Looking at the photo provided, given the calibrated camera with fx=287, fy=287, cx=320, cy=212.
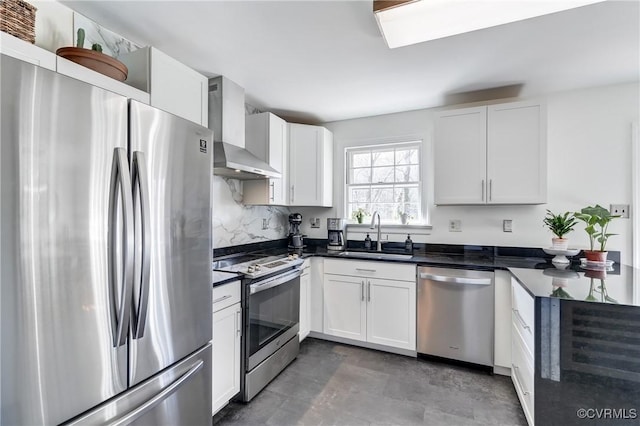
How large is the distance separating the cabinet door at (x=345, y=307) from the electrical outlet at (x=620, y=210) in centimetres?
220

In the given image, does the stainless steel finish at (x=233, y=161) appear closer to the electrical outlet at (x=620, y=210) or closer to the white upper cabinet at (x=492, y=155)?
the white upper cabinet at (x=492, y=155)

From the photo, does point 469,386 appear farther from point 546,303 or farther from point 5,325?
point 5,325

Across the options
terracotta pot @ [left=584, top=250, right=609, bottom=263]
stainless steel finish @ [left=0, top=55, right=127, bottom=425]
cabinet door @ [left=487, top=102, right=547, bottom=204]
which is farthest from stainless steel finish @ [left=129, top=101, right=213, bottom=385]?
terracotta pot @ [left=584, top=250, right=609, bottom=263]

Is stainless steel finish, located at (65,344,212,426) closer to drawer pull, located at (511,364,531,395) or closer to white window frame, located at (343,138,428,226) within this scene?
drawer pull, located at (511,364,531,395)

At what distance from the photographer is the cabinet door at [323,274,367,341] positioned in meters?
2.76

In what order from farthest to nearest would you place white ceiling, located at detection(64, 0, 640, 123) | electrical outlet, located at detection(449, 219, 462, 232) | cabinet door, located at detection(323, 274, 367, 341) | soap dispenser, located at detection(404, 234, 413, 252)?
soap dispenser, located at detection(404, 234, 413, 252) < electrical outlet, located at detection(449, 219, 462, 232) < cabinet door, located at detection(323, 274, 367, 341) < white ceiling, located at detection(64, 0, 640, 123)

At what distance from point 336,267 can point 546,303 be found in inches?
66.5

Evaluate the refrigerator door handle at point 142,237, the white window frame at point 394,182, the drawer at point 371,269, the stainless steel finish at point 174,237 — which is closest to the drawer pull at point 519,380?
the drawer at point 371,269

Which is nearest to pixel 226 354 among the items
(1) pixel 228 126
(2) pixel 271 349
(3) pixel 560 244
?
(2) pixel 271 349

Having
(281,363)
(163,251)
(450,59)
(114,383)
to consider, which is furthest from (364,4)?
(281,363)

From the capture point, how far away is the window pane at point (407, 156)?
3190mm

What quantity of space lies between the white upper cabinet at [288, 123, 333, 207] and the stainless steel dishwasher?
55.1 inches

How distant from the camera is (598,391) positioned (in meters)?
1.45

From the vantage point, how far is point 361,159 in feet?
11.4
